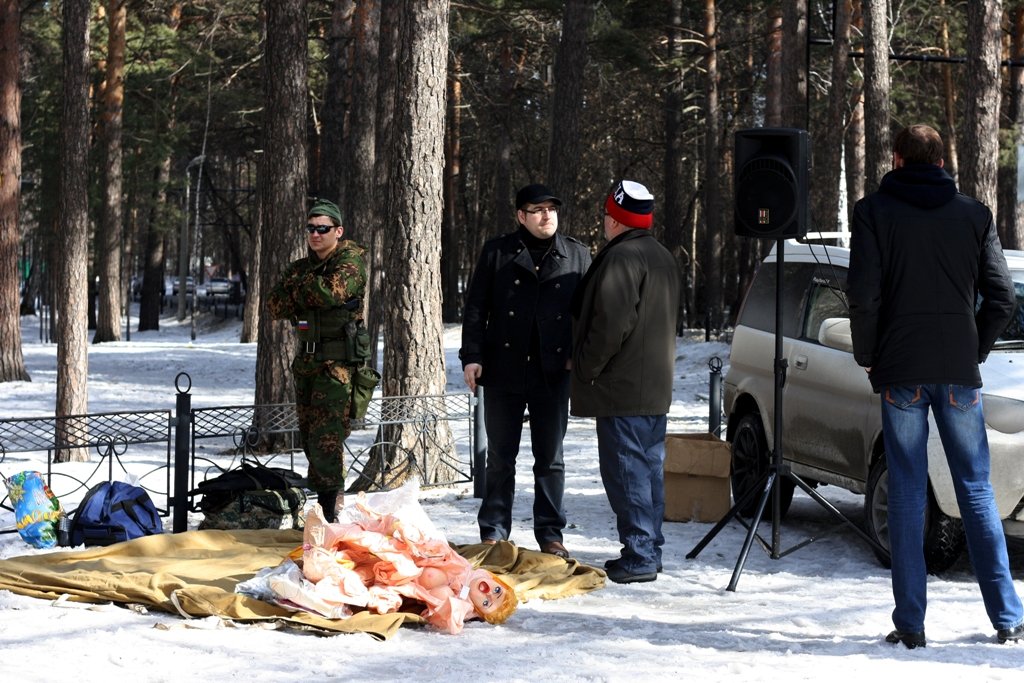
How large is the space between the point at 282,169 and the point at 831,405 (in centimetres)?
748

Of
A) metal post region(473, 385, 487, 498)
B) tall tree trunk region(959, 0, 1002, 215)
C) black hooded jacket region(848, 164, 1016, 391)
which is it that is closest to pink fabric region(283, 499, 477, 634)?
black hooded jacket region(848, 164, 1016, 391)

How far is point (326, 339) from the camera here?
28.5 feet

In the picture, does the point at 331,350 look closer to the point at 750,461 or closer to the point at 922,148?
the point at 750,461

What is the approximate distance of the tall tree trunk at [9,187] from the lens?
2164cm

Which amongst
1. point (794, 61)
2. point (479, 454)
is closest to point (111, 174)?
point (794, 61)

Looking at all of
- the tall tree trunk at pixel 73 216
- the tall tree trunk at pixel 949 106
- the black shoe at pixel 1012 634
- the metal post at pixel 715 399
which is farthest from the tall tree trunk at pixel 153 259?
the black shoe at pixel 1012 634

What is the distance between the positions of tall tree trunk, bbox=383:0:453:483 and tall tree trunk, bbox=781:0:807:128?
1216 centimetres

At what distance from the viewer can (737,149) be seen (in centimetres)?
816

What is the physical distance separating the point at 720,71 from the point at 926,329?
3534cm

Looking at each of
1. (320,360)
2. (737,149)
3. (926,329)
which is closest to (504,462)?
(320,360)

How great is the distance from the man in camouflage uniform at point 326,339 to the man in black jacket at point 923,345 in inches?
141

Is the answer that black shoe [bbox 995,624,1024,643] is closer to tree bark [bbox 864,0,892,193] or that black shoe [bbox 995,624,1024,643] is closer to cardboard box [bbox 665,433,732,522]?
cardboard box [bbox 665,433,732,522]

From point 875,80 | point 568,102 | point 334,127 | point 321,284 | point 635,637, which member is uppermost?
point 334,127

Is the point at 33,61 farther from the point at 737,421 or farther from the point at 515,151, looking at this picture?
the point at 737,421
